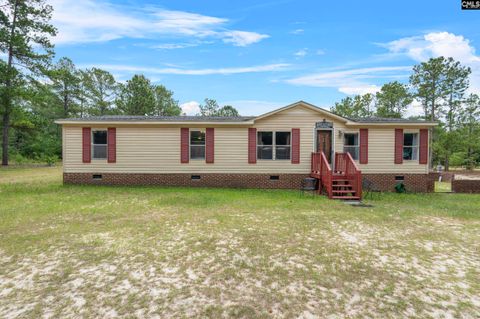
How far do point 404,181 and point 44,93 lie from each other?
27.0 meters

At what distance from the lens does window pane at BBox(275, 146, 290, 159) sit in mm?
11680

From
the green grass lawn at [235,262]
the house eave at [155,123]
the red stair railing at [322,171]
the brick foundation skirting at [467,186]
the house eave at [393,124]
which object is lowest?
the green grass lawn at [235,262]

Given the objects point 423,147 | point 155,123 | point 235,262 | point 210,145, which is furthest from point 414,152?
point 155,123

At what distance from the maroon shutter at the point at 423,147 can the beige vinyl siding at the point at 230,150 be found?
11.5 inches

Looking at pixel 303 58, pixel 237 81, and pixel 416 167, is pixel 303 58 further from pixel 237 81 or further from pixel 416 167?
pixel 416 167

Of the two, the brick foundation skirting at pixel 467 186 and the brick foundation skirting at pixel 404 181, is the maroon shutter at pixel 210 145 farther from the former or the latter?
the brick foundation skirting at pixel 467 186

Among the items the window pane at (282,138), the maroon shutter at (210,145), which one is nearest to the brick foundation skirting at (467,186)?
the window pane at (282,138)

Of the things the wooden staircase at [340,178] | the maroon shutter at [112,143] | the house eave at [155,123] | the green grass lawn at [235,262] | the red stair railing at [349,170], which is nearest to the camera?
the green grass lawn at [235,262]

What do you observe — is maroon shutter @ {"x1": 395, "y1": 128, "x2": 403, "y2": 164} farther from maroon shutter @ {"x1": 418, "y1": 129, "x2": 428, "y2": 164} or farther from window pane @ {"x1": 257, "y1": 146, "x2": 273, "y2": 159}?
window pane @ {"x1": 257, "y1": 146, "x2": 273, "y2": 159}

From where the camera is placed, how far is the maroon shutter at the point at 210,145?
11.7m

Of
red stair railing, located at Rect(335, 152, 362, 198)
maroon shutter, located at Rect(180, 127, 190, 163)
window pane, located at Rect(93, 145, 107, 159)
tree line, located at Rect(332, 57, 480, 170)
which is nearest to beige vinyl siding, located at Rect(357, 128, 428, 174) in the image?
red stair railing, located at Rect(335, 152, 362, 198)

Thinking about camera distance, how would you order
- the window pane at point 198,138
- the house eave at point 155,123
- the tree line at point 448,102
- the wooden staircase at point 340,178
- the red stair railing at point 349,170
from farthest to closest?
1. the tree line at point 448,102
2. the window pane at point 198,138
3. the house eave at point 155,123
4. the wooden staircase at point 340,178
5. the red stair railing at point 349,170

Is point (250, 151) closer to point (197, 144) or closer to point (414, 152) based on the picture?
point (197, 144)

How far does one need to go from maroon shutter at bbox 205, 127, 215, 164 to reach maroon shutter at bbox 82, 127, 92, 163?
5.26 m
